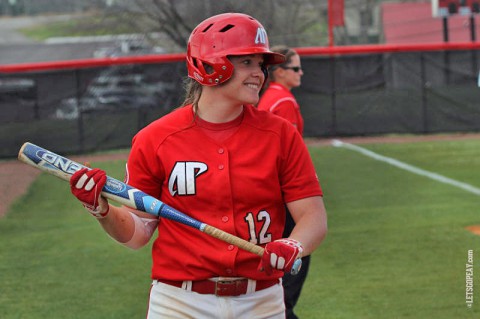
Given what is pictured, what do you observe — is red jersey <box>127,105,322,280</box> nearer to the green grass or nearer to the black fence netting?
the green grass

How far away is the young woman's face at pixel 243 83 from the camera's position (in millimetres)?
3756

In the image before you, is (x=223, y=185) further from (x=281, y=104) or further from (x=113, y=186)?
(x=281, y=104)

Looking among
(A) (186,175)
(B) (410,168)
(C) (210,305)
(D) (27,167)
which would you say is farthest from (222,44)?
(D) (27,167)

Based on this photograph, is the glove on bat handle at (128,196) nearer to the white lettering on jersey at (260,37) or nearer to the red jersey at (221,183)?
the red jersey at (221,183)

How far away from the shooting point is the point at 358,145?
19.7m

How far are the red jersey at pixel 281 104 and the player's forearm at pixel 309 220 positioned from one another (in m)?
2.97

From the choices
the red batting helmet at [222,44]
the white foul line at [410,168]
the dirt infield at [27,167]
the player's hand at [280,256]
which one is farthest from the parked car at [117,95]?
the player's hand at [280,256]

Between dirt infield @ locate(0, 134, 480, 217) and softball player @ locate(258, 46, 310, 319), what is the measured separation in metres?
6.68

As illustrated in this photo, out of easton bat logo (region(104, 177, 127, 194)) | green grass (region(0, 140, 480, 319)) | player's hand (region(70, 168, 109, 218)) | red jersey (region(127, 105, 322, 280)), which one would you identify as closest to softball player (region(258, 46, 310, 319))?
green grass (region(0, 140, 480, 319))

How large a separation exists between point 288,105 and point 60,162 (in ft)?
11.0

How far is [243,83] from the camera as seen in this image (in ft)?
12.4

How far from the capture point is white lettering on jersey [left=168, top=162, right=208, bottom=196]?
12.2ft

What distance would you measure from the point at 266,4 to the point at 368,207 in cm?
1600

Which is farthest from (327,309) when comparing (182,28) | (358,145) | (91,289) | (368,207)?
(182,28)
